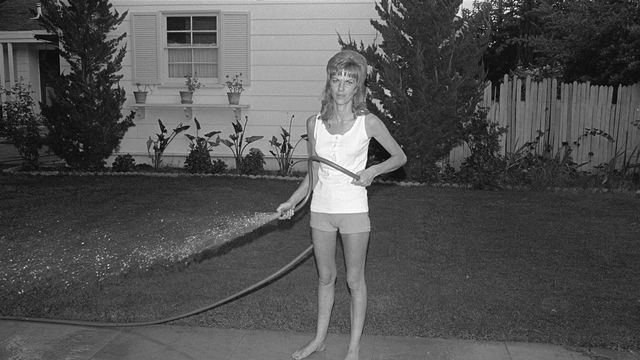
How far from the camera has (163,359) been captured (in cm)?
402

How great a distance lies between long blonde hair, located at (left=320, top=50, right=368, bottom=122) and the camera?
11.9ft

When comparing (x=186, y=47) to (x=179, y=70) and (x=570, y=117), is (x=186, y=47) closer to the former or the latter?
(x=179, y=70)

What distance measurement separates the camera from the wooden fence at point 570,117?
1063cm

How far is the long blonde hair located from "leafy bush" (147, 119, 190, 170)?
7681mm

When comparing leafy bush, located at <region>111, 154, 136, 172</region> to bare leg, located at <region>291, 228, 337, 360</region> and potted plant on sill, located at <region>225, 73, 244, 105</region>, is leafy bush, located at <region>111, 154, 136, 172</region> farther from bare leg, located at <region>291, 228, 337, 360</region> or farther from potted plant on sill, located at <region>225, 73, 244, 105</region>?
bare leg, located at <region>291, 228, 337, 360</region>

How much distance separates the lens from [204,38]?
37.8ft

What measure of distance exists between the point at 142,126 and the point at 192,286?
7.01m

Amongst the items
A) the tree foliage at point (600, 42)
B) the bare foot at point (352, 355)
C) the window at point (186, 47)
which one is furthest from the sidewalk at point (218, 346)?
the tree foliage at point (600, 42)

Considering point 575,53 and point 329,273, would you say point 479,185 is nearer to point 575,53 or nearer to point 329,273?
point 575,53

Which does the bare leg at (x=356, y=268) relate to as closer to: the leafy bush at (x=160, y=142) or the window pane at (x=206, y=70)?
the leafy bush at (x=160, y=142)

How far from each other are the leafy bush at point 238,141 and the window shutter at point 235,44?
811 mm

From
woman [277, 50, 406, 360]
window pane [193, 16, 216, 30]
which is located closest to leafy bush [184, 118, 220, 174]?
window pane [193, 16, 216, 30]

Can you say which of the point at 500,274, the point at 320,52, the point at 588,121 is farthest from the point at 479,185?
the point at 500,274

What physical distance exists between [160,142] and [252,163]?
1.73 m
